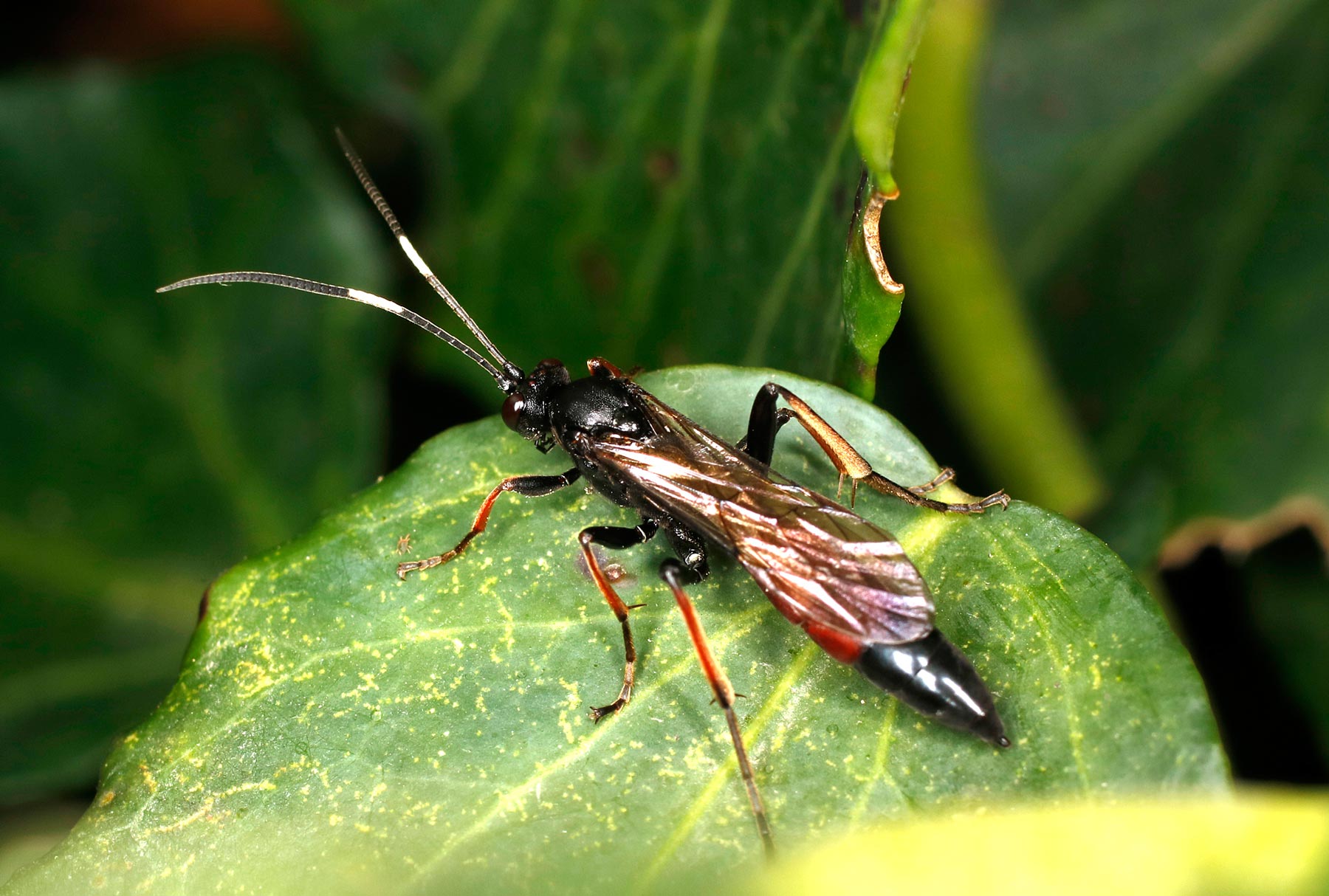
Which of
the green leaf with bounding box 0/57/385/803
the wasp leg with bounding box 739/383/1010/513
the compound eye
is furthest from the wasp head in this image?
the green leaf with bounding box 0/57/385/803

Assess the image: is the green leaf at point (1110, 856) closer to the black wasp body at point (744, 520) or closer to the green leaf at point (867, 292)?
the black wasp body at point (744, 520)

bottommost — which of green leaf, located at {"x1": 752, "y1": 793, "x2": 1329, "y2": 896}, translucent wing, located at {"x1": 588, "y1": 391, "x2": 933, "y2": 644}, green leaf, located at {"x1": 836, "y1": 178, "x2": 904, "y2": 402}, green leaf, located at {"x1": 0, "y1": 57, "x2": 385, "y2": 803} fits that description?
green leaf, located at {"x1": 0, "y1": 57, "x2": 385, "y2": 803}

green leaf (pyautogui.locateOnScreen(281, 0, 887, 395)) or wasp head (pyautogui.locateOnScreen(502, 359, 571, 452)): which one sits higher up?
green leaf (pyautogui.locateOnScreen(281, 0, 887, 395))

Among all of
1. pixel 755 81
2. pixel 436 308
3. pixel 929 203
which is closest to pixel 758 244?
pixel 755 81

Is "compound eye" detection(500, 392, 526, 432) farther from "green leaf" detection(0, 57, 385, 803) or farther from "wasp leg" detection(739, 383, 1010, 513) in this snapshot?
"green leaf" detection(0, 57, 385, 803)

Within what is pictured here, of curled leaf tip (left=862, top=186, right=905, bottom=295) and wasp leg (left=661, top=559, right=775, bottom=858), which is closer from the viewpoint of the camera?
wasp leg (left=661, top=559, right=775, bottom=858)

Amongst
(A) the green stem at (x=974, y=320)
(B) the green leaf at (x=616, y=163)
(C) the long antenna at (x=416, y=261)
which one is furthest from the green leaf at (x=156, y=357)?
(A) the green stem at (x=974, y=320)
